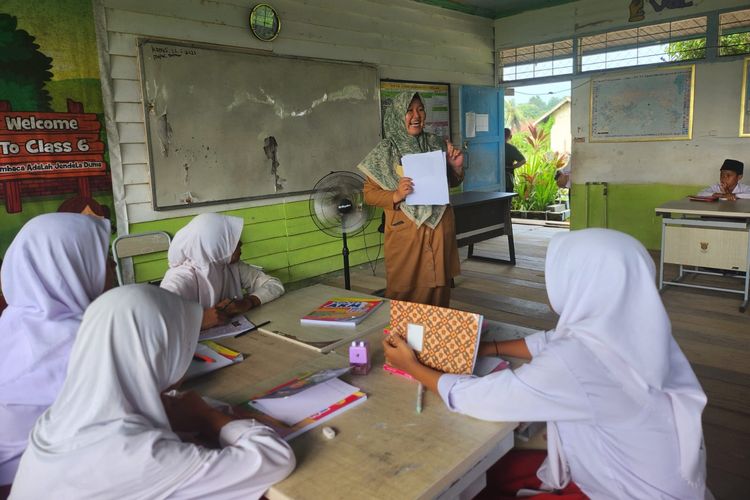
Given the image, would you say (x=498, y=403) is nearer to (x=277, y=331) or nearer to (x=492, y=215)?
A: (x=277, y=331)

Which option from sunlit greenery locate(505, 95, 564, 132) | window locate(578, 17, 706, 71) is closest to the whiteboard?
window locate(578, 17, 706, 71)

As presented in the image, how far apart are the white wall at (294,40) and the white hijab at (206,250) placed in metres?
1.67

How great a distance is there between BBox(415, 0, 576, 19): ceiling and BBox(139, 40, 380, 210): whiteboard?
66.2 inches

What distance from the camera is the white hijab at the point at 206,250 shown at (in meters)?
2.36

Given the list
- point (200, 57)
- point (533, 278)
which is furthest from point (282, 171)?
point (533, 278)

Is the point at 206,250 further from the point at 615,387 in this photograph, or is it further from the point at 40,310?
the point at 615,387

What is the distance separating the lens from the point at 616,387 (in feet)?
3.94

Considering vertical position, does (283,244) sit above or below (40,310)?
below

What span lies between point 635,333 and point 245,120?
3.82m

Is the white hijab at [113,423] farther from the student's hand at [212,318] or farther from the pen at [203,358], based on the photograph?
the student's hand at [212,318]

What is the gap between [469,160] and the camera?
22.1 ft

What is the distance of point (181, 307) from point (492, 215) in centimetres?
448

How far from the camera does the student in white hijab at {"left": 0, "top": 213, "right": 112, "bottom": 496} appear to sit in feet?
4.70

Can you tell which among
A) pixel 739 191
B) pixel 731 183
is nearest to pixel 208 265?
pixel 731 183
